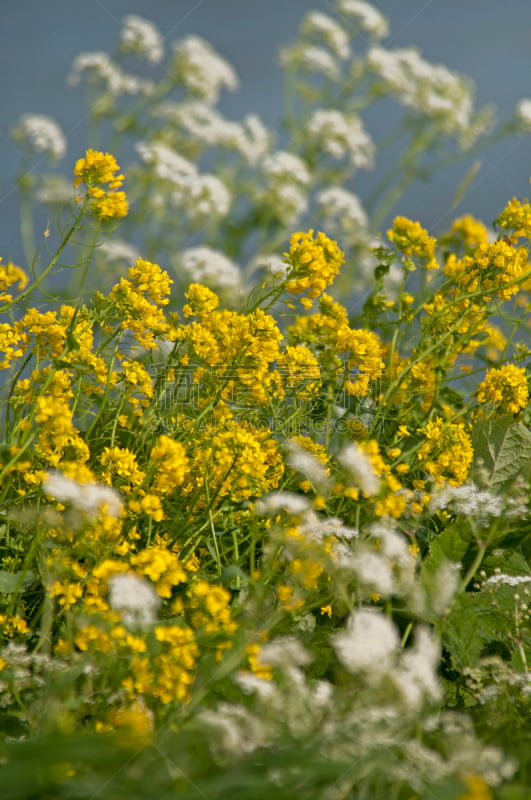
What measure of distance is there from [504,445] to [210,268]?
6.69 ft

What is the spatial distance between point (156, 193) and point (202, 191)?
27 cm

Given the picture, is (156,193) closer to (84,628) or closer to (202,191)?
(202,191)

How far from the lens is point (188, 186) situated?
4770mm

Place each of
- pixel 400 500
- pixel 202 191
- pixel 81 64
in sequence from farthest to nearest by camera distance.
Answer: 1. pixel 81 64
2. pixel 202 191
3. pixel 400 500

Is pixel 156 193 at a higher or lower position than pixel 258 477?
higher

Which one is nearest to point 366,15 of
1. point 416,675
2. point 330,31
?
point 330,31

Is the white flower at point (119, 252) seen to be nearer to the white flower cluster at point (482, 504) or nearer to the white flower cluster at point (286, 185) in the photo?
the white flower cluster at point (286, 185)

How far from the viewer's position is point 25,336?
7.74ft

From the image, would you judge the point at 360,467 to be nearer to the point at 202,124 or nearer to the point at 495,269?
the point at 495,269

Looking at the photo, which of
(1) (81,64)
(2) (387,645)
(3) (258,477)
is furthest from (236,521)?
(1) (81,64)

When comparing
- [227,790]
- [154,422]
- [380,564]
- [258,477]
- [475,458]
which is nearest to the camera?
[227,790]

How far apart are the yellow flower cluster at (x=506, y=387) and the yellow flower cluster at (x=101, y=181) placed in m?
1.08

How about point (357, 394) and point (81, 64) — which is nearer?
point (357, 394)

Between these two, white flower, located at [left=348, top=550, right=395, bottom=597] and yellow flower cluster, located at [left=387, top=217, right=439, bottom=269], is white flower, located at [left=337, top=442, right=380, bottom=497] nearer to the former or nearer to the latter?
white flower, located at [left=348, top=550, right=395, bottom=597]
